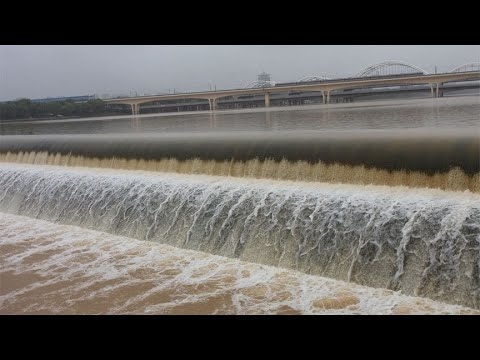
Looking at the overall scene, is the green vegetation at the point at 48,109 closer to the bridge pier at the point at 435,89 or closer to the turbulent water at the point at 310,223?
the bridge pier at the point at 435,89

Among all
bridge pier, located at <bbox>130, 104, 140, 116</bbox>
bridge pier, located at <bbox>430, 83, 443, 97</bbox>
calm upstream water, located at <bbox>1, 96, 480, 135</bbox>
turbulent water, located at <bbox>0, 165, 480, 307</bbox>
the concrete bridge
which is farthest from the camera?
bridge pier, located at <bbox>130, 104, 140, 116</bbox>

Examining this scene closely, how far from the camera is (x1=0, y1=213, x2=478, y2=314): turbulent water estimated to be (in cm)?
521

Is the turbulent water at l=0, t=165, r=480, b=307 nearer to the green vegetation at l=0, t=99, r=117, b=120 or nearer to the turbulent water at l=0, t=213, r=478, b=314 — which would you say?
the turbulent water at l=0, t=213, r=478, b=314

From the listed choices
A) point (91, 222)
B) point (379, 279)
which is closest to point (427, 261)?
point (379, 279)

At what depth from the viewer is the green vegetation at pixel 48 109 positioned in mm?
39469

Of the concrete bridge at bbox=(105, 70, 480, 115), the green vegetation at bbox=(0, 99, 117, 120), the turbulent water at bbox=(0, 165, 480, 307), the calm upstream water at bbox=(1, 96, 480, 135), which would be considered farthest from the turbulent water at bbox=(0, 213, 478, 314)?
the green vegetation at bbox=(0, 99, 117, 120)

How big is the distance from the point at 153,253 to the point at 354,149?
4041mm

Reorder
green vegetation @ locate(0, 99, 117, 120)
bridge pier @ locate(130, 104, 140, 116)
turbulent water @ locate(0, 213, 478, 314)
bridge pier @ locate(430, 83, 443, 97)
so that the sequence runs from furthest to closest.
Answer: bridge pier @ locate(130, 104, 140, 116) < green vegetation @ locate(0, 99, 117, 120) < bridge pier @ locate(430, 83, 443, 97) < turbulent water @ locate(0, 213, 478, 314)

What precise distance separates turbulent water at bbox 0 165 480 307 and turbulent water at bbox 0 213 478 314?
25 centimetres

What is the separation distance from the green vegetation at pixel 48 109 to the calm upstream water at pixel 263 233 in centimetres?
3290

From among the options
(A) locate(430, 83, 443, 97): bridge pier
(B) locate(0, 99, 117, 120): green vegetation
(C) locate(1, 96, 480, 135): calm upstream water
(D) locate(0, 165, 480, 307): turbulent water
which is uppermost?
(B) locate(0, 99, 117, 120): green vegetation

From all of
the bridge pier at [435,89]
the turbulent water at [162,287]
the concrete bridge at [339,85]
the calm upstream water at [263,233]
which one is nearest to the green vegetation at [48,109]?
the concrete bridge at [339,85]

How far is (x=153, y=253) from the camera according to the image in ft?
24.2

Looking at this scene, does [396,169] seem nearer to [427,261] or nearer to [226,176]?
[427,261]
